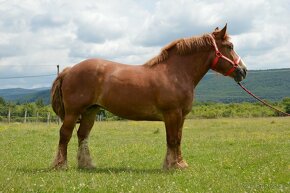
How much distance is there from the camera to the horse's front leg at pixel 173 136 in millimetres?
10281

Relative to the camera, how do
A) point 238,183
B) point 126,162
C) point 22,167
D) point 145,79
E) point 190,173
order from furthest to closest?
point 126,162, point 22,167, point 145,79, point 190,173, point 238,183

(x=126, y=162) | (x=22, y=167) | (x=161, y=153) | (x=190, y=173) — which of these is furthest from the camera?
(x=161, y=153)

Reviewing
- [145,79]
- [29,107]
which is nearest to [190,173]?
[145,79]

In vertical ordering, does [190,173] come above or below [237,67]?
A: below

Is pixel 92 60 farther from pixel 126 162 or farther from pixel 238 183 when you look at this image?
pixel 238 183

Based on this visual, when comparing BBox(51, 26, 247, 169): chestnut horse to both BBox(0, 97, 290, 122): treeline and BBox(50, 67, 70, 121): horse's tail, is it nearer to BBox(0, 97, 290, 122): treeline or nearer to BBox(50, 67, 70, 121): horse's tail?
BBox(50, 67, 70, 121): horse's tail

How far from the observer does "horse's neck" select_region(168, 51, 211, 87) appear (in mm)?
10719

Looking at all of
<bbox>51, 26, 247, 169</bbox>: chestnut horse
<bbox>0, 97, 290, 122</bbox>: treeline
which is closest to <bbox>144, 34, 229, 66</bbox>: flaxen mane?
<bbox>51, 26, 247, 169</bbox>: chestnut horse

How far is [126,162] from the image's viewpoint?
41.7ft

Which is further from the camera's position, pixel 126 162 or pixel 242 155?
pixel 242 155

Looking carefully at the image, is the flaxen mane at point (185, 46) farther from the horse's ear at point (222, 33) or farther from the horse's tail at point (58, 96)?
the horse's tail at point (58, 96)

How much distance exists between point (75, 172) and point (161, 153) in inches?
214

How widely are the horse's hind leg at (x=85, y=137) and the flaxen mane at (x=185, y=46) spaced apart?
207cm

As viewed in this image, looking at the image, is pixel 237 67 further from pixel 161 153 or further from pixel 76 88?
pixel 161 153
